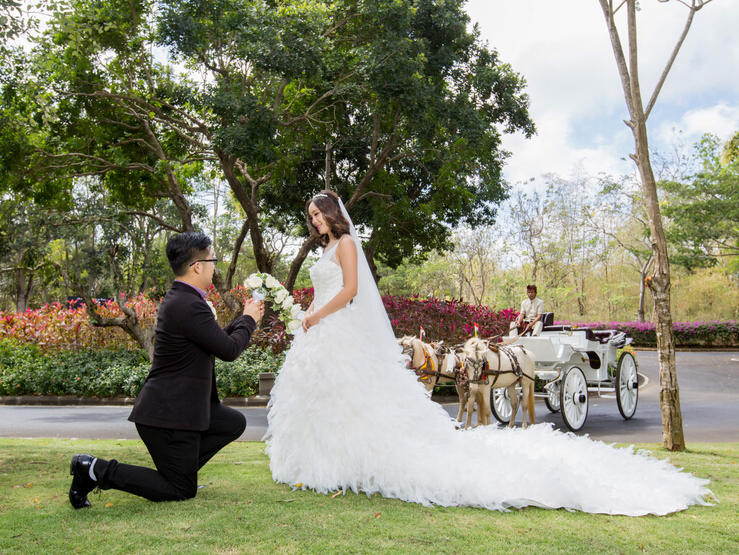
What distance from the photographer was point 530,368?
335 inches

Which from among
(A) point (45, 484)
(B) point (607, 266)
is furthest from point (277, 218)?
(B) point (607, 266)

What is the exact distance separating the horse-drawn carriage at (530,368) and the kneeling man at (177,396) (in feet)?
13.9

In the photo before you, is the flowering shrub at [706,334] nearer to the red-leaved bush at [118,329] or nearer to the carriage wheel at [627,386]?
the red-leaved bush at [118,329]

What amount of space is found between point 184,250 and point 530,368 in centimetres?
603

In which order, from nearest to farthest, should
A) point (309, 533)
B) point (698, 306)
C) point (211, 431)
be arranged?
1. point (309, 533)
2. point (211, 431)
3. point (698, 306)

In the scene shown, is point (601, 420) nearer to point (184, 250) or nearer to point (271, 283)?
point (271, 283)

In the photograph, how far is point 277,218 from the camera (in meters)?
24.2

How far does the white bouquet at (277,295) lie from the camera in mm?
4935

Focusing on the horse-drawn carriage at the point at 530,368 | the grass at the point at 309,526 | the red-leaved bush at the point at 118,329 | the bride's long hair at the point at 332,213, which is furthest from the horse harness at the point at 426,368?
the red-leaved bush at the point at 118,329

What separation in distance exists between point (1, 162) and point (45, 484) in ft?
41.2

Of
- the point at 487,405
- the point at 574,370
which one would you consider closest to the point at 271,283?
the point at 487,405

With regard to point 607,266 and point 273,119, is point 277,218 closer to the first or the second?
point 273,119

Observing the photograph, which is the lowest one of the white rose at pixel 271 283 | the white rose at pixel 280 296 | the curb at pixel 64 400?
the curb at pixel 64 400

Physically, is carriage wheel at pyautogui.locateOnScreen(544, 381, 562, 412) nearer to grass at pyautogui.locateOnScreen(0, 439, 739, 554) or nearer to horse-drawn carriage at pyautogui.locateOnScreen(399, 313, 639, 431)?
horse-drawn carriage at pyautogui.locateOnScreen(399, 313, 639, 431)
